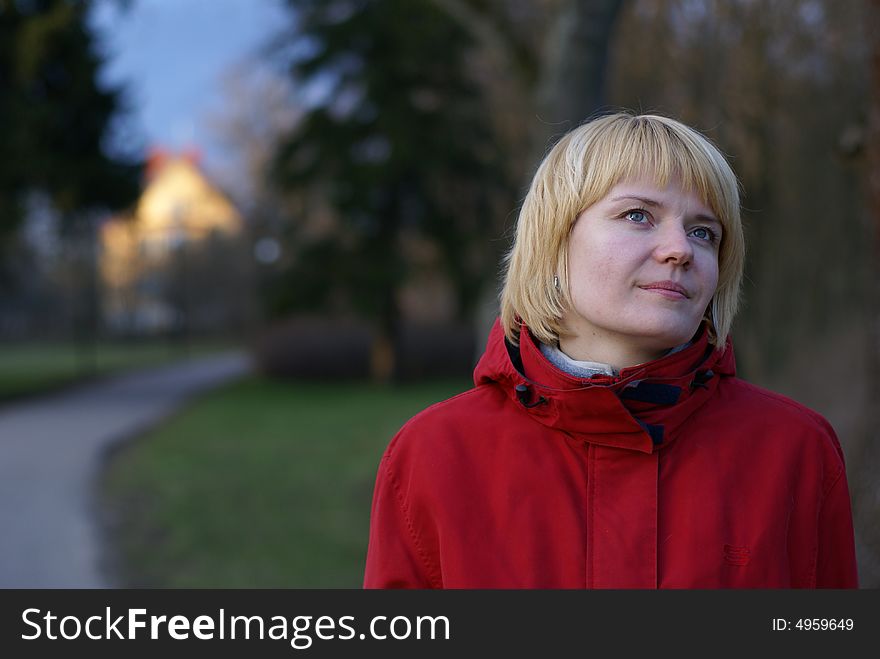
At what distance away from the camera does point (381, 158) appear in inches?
739

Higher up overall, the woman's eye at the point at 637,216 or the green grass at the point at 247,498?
the woman's eye at the point at 637,216

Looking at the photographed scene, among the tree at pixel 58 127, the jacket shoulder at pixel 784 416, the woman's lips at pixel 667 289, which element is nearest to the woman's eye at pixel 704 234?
the woman's lips at pixel 667 289

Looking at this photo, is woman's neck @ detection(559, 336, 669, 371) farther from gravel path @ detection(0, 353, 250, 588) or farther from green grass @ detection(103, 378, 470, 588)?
gravel path @ detection(0, 353, 250, 588)

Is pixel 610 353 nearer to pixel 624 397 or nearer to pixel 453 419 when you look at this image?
pixel 624 397

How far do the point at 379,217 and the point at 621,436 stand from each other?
17.6 m

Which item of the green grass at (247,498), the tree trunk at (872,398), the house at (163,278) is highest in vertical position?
the house at (163,278)

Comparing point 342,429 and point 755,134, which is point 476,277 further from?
point 755,134

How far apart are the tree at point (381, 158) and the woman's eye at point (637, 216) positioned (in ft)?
53.9

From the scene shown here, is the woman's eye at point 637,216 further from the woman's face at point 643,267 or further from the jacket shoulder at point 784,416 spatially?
the jacket shoulder at point 784,416

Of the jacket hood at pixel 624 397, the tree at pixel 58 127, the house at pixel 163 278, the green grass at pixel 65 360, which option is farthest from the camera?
the house at pixel 163 278

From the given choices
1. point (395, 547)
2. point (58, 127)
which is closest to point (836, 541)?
point (395, 547)

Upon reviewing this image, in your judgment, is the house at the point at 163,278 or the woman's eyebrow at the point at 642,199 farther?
the house at the point at 163,278

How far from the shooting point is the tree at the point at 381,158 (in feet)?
59.9

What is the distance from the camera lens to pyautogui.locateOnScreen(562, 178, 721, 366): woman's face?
69.9 inches
